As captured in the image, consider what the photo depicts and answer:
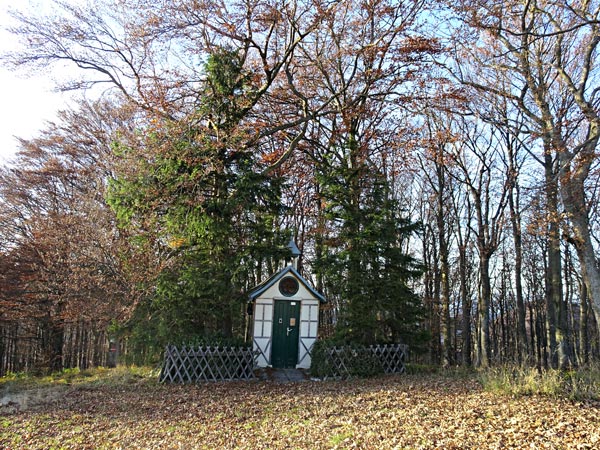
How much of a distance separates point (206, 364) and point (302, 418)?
17.3 feet

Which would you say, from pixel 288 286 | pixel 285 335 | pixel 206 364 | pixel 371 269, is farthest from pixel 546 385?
pixel 206 364

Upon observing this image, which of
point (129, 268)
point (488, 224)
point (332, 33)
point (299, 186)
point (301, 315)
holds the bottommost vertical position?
point (301, 315)

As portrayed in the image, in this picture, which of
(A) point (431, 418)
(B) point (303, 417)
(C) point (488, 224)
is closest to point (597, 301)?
(A) point (431, 418)

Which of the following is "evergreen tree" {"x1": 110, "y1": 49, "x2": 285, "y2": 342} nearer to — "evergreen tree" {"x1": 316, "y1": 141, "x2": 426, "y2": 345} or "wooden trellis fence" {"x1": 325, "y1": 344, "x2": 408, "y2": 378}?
"evergreen tree" {"x1": 316, "y1": 141, "x2": 426, "y2": 345}

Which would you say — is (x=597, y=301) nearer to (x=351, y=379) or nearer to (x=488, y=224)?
(x=351, y=379)

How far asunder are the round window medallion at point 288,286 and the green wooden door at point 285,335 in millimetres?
300

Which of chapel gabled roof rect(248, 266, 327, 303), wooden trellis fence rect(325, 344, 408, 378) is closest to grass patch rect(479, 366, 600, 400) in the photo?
wooden trellis fence rect(325, 344, 408, 378)

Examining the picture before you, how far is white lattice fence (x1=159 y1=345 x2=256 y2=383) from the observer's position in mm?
12227

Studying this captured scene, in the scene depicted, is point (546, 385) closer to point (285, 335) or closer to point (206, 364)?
point (285, 335)

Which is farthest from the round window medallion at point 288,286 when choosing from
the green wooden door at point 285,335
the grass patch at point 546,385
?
the grass patch at point 546,385

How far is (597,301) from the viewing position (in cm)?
1095

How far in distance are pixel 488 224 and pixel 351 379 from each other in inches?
464

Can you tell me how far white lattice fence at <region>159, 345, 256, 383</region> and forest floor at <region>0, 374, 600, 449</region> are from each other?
69 centimetres

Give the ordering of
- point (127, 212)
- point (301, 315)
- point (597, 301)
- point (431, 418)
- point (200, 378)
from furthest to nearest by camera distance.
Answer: point (301, 315) → point (127, 212) → point (200, 378) → point (597, 301) → point (431, 418)
